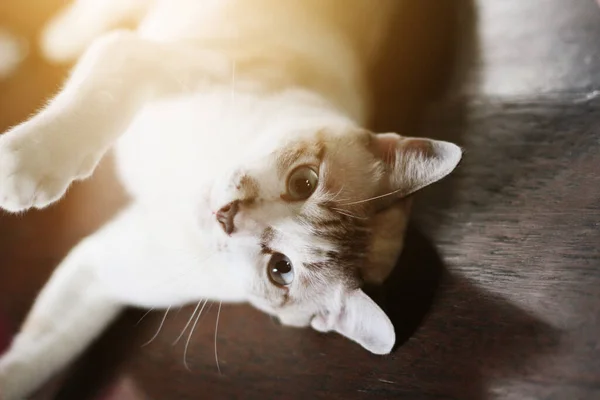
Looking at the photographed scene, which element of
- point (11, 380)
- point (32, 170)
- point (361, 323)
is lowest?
point (11, 380)

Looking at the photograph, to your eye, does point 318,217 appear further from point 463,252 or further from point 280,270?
point 463,252

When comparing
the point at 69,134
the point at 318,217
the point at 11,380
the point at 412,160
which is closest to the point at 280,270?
the point at 318,217

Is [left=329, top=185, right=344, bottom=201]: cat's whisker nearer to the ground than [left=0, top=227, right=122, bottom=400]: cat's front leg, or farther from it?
farther from it

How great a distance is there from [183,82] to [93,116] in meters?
0.17

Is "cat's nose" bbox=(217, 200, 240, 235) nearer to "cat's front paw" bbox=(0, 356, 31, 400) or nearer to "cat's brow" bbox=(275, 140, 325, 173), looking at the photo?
"cat's brow" bbox=(275, 140, 325, 173)

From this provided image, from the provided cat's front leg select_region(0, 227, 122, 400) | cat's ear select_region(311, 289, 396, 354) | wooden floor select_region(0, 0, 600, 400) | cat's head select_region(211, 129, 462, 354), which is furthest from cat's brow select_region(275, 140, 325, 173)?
cat's front leg select_region(0, 227, 122, 400)

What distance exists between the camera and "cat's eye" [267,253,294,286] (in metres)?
0.92

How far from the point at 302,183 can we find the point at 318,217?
0.22ft

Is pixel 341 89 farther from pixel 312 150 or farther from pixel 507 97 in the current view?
pixel 507 97

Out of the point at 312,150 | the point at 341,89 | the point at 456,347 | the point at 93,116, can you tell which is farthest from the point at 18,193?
the point at 456,347

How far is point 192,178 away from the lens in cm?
97

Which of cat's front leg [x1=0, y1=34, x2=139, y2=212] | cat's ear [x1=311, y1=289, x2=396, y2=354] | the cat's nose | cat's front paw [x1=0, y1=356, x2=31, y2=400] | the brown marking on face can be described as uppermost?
cat's front leg [x1=0, y1=34, x2=139, y2=212]

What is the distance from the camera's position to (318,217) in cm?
90

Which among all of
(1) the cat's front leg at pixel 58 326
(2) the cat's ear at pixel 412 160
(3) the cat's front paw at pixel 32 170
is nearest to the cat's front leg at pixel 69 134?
(3) the cat's front paw at pixel 32 170
